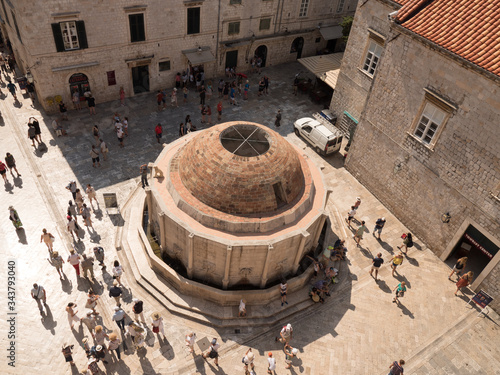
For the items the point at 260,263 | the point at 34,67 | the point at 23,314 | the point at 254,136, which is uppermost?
the point at 254,136

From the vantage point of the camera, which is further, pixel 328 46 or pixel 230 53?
pixel 328 46

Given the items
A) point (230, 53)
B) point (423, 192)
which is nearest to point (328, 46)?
point (230, 53)

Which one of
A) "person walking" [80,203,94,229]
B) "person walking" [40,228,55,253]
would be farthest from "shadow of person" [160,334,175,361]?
"person walking" [80,203,94,229]

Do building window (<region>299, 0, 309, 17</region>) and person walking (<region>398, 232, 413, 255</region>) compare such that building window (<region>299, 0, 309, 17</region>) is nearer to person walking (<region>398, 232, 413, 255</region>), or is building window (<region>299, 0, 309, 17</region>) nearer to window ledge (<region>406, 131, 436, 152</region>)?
window ledge (<region>406, 131, 436, 152</region>)

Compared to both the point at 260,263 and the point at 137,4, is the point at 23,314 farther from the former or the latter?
the point at 137,4

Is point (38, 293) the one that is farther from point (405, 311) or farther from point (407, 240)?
point (407, 240)

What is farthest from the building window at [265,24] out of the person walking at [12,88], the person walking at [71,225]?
the person walking at [71,225]

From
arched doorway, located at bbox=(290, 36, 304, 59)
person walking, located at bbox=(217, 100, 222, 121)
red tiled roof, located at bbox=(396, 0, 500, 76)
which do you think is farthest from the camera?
arched doorway, located at bbox=(290, 36, 304, 59)
